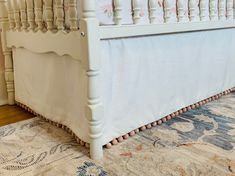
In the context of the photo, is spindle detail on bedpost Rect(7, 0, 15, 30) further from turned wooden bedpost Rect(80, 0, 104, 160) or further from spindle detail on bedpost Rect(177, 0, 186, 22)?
spindle detail on bedpost Rect(177, 0, 186, 22)

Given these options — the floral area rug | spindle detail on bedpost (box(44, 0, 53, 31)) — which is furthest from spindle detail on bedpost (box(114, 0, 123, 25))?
the floral area rug

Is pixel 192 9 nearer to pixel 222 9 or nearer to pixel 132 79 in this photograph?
pixel 222 9

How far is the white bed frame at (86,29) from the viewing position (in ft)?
3.40

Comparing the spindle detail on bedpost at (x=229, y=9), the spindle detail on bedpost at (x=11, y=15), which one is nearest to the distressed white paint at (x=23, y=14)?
the spindle detail on bedpost at (x=11, y=15)

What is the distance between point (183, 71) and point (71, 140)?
0.76 metres

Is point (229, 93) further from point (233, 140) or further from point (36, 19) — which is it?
point (36, 19)

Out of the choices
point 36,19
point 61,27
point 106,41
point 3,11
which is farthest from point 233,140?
point 3,11

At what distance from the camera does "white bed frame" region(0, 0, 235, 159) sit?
3.40ft

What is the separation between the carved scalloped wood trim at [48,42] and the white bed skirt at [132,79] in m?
0.06

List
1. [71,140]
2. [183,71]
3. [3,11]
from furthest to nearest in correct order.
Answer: [3,11] < [183,71] < [71,140]

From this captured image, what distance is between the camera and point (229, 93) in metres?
2.03

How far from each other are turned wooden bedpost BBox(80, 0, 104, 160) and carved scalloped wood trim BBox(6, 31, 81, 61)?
7 cm

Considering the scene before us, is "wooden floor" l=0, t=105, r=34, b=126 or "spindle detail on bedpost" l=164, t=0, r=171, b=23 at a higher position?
"spindle detail on bedpost" l=164, t=0, r=171, b=23

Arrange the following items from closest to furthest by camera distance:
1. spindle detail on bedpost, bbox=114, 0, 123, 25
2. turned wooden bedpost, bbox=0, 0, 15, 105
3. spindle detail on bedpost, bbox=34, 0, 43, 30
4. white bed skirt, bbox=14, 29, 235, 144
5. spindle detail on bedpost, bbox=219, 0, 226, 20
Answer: spindle detail on bedpost, bbox=114, 0, 123, 25
white bed skirt, bbox=14, 29, 235, 144
spindle detail on bedpost, bbox=34, 0, 43, 30
spindle detail on bedpost, bbox=219, 0, 226, 20
turned wooden bedpost, bbox=0, 0, 15, 105
